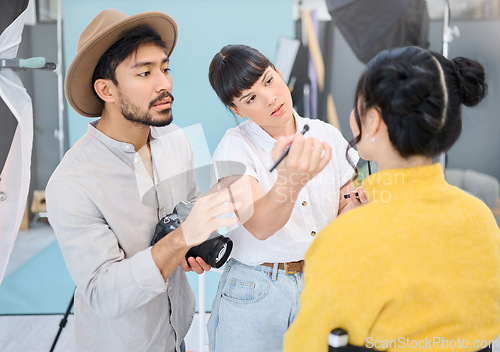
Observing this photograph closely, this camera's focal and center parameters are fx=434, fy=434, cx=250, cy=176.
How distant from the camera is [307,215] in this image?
1089 millimetres

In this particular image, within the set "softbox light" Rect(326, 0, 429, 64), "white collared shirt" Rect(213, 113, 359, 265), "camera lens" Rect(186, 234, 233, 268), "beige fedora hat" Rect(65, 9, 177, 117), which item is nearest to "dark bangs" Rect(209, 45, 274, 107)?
"white collared shirt" Rect(213, 113, 359, 265)

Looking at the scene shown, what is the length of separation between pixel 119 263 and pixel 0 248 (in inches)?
27.1

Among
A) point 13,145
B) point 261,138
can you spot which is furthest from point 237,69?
point 13,145

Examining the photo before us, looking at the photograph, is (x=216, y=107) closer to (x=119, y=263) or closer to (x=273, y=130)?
(x=273, y=130)

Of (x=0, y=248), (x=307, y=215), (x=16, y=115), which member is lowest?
(x=0, y=248)

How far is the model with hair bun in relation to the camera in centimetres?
71

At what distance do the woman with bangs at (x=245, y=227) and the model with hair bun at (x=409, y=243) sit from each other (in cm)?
26

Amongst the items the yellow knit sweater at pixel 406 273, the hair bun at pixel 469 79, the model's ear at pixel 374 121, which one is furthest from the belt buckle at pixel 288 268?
the hair bun at pixel 469 79

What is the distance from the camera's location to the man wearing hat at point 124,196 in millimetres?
979

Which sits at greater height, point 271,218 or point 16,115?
point 16,115

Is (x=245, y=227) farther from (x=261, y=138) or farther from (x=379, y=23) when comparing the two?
(x=379, y=23)

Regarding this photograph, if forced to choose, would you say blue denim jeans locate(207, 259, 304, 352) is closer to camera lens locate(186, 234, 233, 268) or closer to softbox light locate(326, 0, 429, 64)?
camera lens locate(186, 234, 233, 268)

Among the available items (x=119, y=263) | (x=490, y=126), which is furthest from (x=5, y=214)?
(x=490, y=126)

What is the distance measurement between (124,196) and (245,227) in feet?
1.12
